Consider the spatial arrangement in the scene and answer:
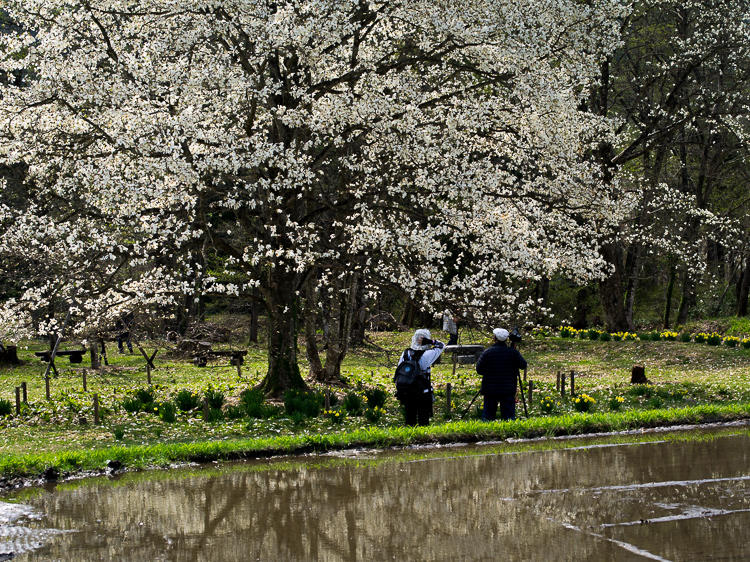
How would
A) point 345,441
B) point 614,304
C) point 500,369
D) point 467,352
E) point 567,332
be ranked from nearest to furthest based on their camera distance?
point 345,441 < point 500,369 < point 467,352 < point 614,304 < point 567,332

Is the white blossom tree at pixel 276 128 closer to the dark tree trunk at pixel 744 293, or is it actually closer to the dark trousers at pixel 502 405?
the dark trousers at pixel 502 405

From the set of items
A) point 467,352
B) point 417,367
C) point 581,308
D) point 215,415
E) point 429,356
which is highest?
point 581,308

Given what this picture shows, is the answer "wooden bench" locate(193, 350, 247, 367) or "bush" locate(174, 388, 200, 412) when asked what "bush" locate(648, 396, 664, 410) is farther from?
"wooden bench" locate(193, 350, 247, 367)

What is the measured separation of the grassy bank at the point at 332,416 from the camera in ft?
35.4

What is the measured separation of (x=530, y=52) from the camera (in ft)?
47.5

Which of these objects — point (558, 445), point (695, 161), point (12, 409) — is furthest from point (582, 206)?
point (695, 161)

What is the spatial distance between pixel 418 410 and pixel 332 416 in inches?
88.6

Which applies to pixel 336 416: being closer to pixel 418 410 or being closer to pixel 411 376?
pixel 418 410

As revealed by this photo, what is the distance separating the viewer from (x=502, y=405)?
12.3 metres

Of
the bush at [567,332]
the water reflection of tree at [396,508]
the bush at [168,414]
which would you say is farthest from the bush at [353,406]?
the bush at [567,332]

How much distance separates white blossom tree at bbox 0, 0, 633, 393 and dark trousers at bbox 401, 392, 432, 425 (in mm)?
3641

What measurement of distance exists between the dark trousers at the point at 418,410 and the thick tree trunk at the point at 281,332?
16.9 feet

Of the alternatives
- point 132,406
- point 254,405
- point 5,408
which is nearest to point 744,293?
point 254,405

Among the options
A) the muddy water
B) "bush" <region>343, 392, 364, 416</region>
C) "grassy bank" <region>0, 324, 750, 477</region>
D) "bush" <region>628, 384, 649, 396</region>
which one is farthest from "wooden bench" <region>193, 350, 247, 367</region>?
the muddy water
